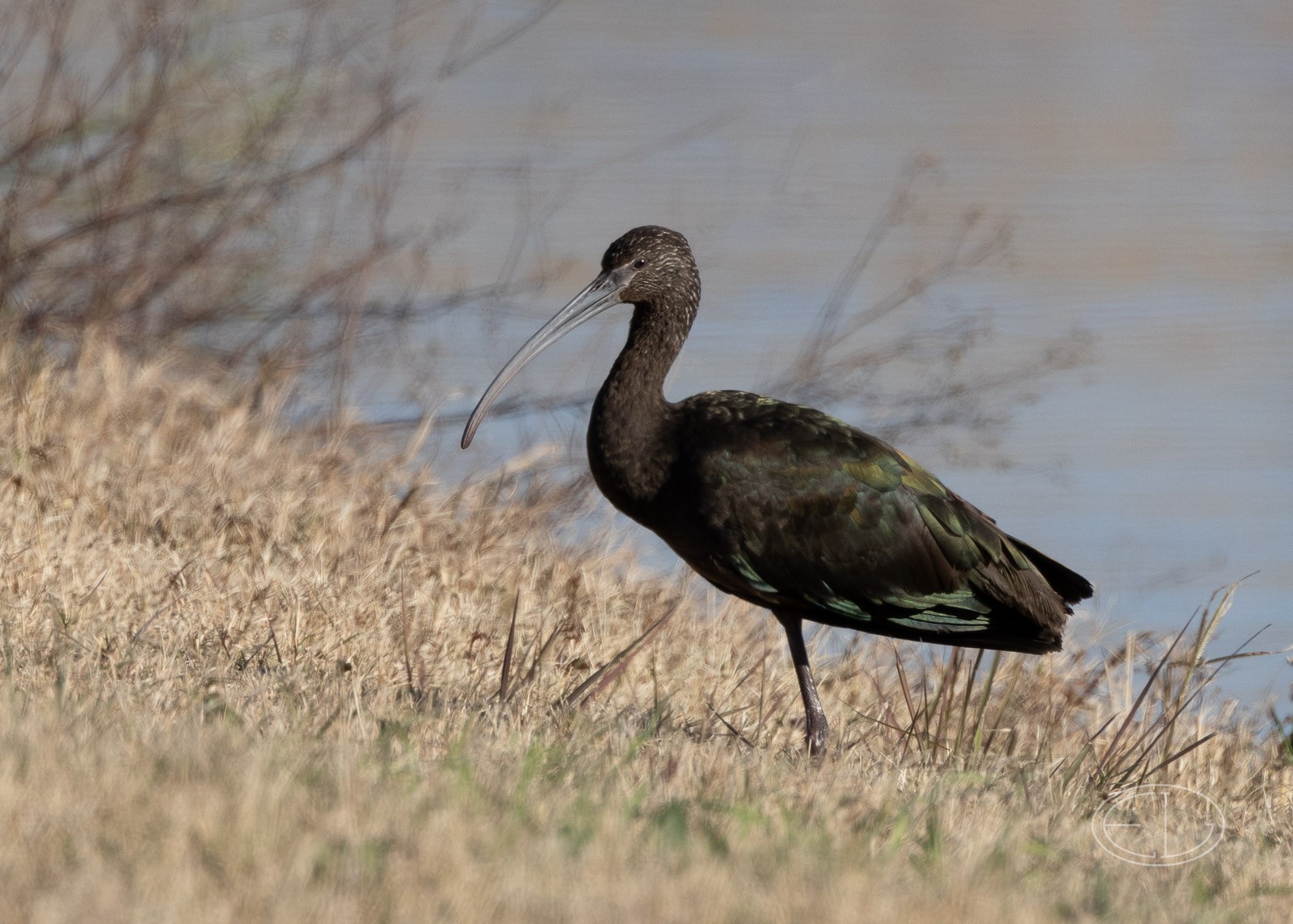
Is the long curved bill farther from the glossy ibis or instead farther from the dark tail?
the dark tail

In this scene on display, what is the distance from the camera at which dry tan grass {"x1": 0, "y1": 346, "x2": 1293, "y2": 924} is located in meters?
2.95

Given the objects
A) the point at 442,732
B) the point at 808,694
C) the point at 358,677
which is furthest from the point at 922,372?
the point at 442,732

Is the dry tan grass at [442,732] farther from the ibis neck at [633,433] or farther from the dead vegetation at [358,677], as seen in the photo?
the ibis neck at [633,433]

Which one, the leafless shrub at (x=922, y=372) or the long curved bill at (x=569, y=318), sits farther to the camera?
the leafless shrub at (x=922, y=372)

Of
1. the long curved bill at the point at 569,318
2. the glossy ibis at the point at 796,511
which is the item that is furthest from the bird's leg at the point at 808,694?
the long curved bill at the point at 569,318

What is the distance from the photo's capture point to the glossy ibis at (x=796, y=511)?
4.81 metres

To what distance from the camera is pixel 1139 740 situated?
5008 mm

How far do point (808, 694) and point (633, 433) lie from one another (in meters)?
0.83

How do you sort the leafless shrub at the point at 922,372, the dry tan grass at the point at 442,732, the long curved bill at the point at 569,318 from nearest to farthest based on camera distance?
the dry tan grass at the point at 442,732
the long curved bill at the point at 569,318
the leafless shrub at the point at 922,372

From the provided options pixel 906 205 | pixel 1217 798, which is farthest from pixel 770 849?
pixel 906 205

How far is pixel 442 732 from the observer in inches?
164

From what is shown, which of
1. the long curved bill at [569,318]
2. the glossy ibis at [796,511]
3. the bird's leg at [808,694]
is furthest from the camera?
the long curved bill at [569,318]

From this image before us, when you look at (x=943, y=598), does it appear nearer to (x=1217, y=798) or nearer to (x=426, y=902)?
(x=1217, y=798)

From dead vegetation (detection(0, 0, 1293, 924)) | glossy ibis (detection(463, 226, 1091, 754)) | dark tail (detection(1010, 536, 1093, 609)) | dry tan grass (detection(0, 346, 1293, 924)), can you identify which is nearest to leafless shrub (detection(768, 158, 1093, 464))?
dead vegetation (detection(0, 0, 1293, 924))
